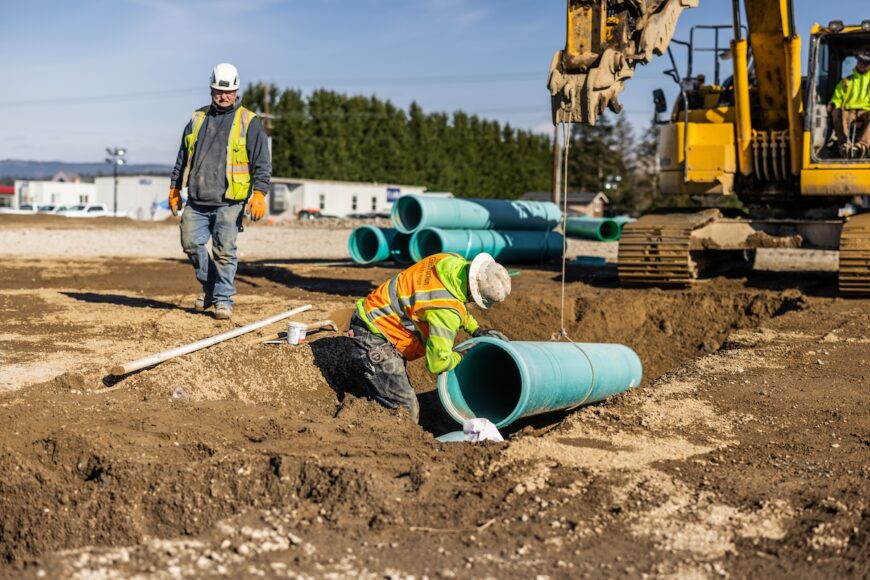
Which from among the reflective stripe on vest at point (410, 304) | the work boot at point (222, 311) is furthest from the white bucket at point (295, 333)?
the work boot at point (222, 311)

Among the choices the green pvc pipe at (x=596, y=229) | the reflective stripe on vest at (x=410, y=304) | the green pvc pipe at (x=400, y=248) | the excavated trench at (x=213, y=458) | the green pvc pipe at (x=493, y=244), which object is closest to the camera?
the excavated trench at (x=213, y=458)

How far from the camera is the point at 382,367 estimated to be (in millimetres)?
6906

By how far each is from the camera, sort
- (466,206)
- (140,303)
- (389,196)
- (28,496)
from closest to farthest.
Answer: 1. (28,496)
2. (140,303)
3. (466,206)
4. (389,196)

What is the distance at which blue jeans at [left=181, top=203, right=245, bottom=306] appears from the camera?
9.06m

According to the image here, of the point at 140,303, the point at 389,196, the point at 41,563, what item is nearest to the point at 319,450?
the point at 41,563

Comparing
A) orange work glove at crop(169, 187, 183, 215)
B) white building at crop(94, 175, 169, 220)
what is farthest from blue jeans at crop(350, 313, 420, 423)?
white building at crop(94, 175, 169, 220)

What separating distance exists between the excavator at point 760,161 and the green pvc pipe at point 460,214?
9.49 feet

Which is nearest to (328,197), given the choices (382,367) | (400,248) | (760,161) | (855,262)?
(400,248)

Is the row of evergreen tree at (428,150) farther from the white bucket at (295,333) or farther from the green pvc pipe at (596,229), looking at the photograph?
the white bucket at (295,333)

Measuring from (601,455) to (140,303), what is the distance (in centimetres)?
650

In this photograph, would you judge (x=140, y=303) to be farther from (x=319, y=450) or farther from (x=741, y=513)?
(x=741, y=513)

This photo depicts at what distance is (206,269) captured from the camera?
934cm

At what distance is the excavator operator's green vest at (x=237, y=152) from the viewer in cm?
897

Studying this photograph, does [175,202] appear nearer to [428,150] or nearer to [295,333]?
[295,333]
